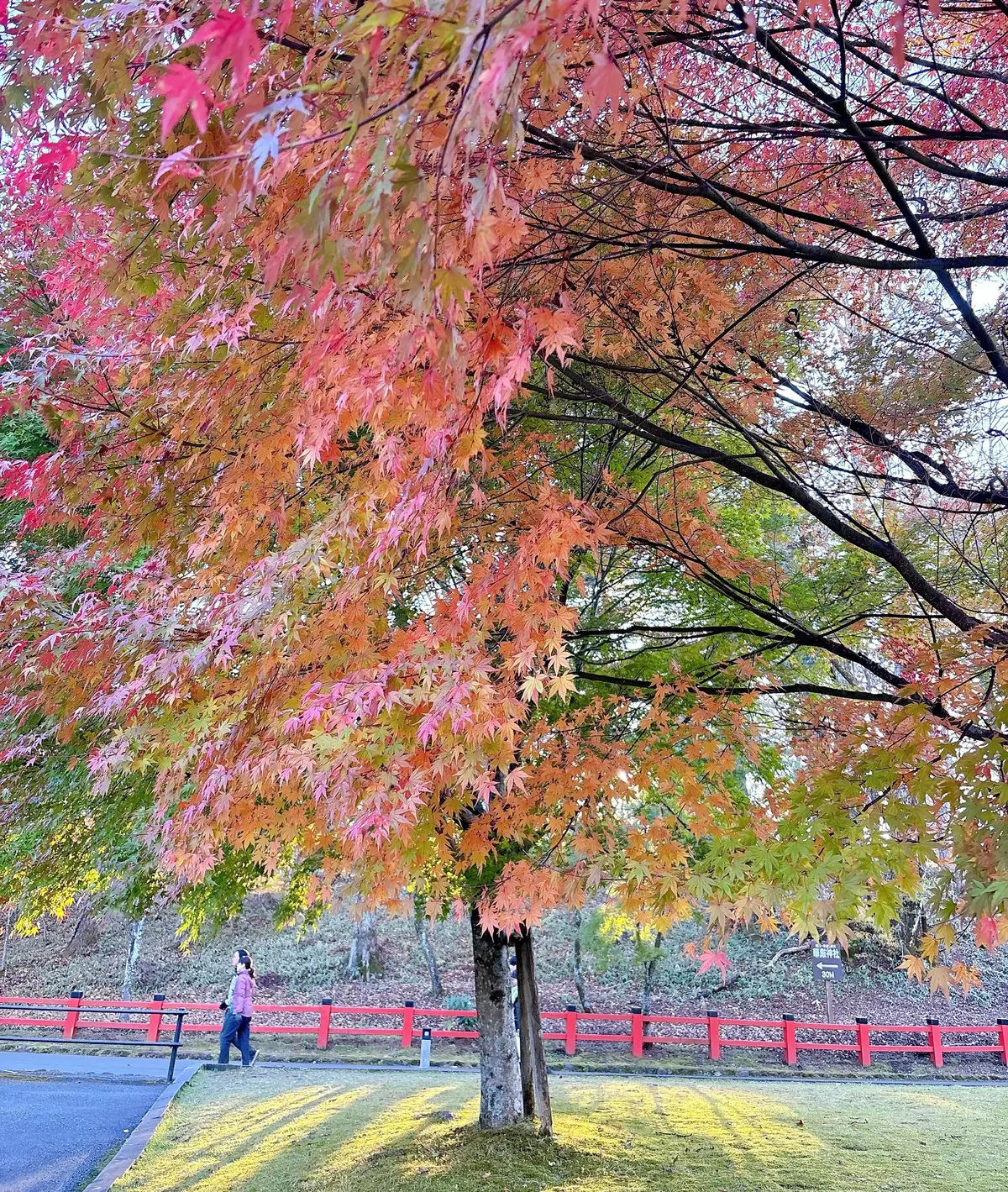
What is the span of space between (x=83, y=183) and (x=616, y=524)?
3092mm

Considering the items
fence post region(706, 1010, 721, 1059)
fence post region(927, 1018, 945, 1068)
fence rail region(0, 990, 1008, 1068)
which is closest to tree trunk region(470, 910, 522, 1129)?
fence rail region(0, 990, 1008, 1068)

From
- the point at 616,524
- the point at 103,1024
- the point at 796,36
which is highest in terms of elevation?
the point at 796,36

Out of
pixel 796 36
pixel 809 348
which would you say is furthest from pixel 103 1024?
pixel 796 36

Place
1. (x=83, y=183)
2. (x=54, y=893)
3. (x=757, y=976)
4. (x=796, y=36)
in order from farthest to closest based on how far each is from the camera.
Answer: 1. (x=757, y=976)
2. (x=54, y=893)
3. (x=796, y=36)
4. (x=83, y=183)

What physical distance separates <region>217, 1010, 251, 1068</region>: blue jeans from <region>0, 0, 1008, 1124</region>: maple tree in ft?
19.7

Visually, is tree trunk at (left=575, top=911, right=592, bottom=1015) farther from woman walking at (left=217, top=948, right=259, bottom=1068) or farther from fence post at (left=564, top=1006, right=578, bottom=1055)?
woman walking at (left=217, top=948, right=259, bottom=1068)

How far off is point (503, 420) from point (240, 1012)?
10636mm

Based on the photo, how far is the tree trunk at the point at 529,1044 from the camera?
7.44 meters

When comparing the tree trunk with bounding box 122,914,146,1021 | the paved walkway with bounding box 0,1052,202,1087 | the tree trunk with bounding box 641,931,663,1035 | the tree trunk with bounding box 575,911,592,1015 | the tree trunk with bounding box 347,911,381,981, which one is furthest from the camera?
the tree trunk with bounding box 347,911,381,981

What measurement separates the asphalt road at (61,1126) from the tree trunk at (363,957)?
932 centimetres

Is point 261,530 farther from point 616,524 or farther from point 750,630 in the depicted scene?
point 750,630

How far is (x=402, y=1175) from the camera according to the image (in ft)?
20.3

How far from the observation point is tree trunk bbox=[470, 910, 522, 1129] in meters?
7.36

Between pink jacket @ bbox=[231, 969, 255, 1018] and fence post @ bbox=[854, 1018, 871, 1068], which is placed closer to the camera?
pink jacket @ bbox=[231, 969, 255, 1018]
